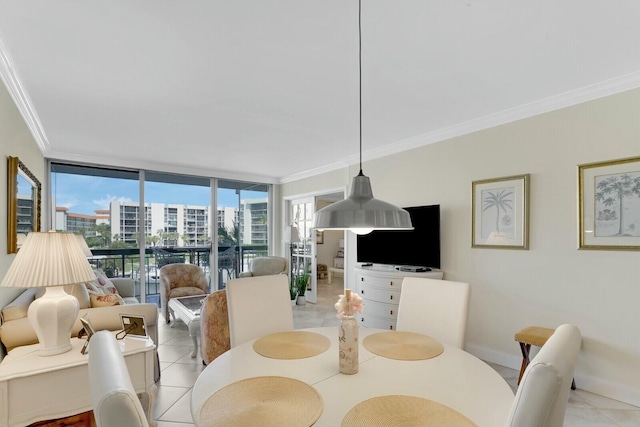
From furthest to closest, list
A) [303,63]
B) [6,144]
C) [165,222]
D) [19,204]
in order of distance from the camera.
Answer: [165,222] → [19,204] → [6,144] → [303,63]

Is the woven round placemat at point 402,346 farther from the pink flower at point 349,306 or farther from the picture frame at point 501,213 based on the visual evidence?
the picture frame at point 501,213

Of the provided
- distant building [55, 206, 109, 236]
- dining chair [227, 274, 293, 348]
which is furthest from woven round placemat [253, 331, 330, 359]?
distant building [55, 206, 109, 236]

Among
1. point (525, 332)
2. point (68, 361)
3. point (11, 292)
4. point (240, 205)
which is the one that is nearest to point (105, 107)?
point (11, 292)

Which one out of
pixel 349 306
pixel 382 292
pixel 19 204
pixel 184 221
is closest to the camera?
pixel 349 306

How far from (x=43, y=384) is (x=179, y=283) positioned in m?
3.31

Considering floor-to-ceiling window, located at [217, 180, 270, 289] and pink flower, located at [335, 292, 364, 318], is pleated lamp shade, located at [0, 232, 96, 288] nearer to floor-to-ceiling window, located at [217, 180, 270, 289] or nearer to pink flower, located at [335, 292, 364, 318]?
pink flower, located at [335, 292, 364, 318]

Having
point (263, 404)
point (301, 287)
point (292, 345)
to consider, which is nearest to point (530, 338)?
point (292, 345)

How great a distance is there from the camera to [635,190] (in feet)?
7.91

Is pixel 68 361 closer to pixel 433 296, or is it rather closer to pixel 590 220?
pixel 433 296

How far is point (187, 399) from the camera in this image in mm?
2541

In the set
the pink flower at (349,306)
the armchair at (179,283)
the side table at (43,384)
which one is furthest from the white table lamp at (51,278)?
the armchair at (179,283)

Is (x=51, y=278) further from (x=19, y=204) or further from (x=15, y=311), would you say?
(x=19, y=204)

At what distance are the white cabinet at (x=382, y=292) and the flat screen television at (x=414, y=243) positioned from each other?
5.8 inches

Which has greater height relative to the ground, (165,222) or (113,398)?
(165,222)
